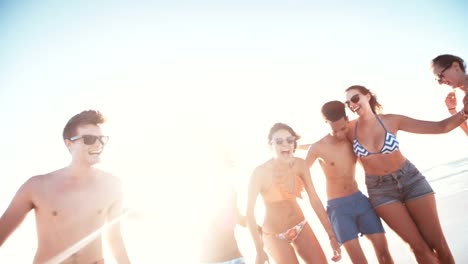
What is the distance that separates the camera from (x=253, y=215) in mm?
4398

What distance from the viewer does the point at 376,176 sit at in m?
4.67

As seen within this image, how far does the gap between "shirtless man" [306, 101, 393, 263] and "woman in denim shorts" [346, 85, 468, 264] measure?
0.20 m

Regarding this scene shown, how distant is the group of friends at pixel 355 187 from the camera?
14.3 ft

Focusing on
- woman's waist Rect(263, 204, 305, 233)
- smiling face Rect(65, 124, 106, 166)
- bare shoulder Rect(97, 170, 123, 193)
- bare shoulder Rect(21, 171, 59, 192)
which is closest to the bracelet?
woman's waist Rect(263, 204, 305, 233)

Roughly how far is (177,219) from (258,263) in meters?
1.38

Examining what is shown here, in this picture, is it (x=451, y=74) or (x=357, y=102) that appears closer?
(x=451, y=74)

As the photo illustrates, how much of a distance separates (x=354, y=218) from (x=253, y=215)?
1.70 m

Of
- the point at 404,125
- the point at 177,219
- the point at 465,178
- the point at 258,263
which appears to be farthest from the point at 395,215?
the point at 465,178

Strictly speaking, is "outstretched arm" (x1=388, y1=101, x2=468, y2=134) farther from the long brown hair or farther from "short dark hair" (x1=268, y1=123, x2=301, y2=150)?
"short dark hair" (x1=268, y1=123, x2=301, y2=150)

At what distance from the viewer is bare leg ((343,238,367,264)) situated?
4.49 meters

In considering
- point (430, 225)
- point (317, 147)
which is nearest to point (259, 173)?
point (317, 147)

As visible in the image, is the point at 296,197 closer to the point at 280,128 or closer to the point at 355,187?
the point at 355,187

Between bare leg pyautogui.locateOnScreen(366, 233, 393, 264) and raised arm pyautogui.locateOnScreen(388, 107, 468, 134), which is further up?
raised arm pyautogui.locateOnScreen(388, 107, 468, 134)

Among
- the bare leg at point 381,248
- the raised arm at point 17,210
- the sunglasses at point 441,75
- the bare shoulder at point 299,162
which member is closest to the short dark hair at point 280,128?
the bare shoulder at point 299,162
